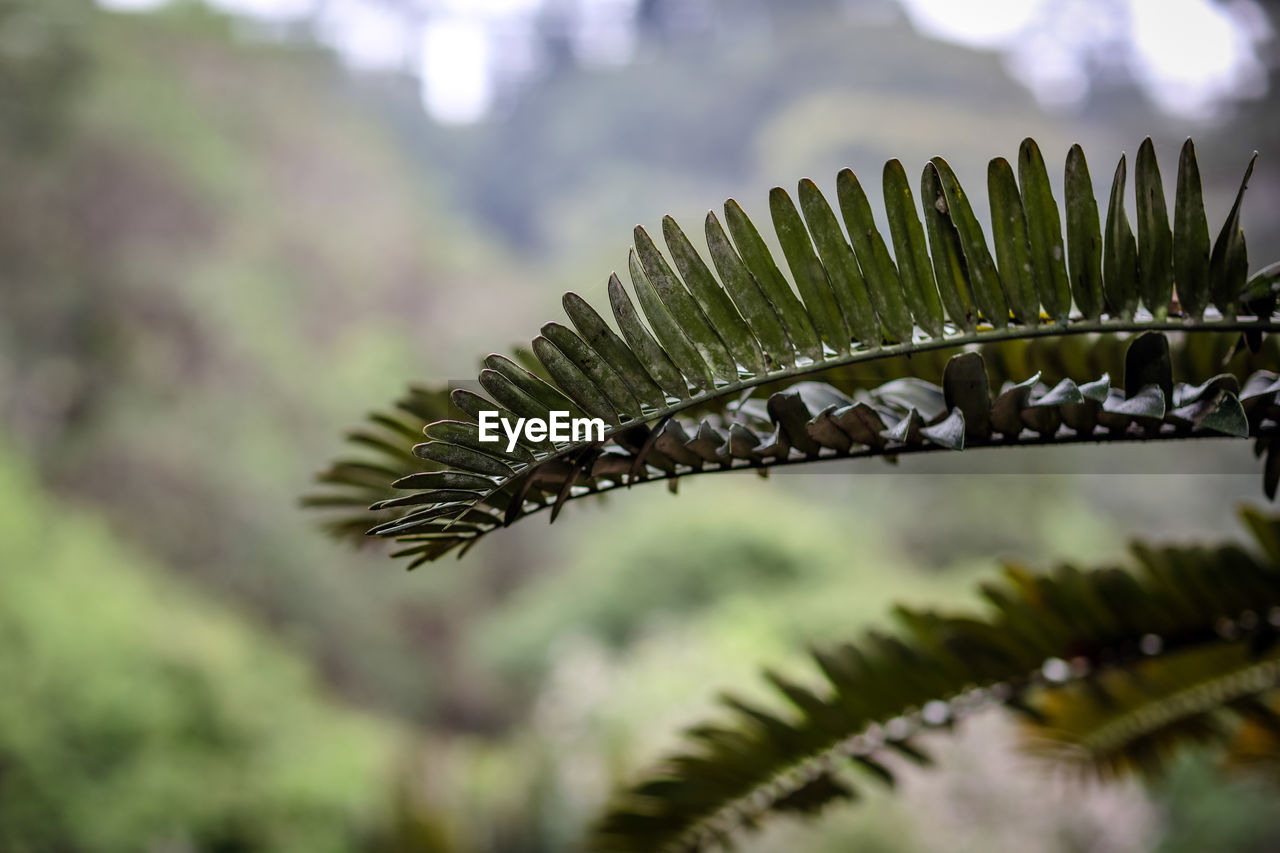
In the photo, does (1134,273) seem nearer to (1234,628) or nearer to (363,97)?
(1234,628)

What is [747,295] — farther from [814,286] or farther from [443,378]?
[443,378]

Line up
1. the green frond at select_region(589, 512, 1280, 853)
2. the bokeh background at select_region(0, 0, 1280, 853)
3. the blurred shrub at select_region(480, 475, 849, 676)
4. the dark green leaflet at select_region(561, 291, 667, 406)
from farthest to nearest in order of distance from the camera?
the blurred shrub at select_region(480, 475, 849, 676), the bokeh background at select_region(0, 0, 1280, 853), the green frond at select_region(589, 512, 1280, 853), the dark green leaflet at select_region(561, 291, 667, 406)

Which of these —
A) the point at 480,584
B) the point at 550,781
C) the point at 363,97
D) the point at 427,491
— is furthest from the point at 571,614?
the point at 427,491

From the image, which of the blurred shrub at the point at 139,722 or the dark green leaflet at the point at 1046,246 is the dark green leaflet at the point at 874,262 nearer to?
the dark green leaflet at the point at 1046,246

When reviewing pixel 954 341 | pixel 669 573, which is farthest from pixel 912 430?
pixel 669 573

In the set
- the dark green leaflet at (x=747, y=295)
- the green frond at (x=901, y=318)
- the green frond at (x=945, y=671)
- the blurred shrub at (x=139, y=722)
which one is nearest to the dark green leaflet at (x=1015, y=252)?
the green frond at (x=901, y=318)

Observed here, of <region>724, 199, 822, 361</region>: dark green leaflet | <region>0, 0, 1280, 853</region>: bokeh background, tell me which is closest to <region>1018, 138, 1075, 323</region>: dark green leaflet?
<region>724, 199, 822, 361</region>: dark green leaflet

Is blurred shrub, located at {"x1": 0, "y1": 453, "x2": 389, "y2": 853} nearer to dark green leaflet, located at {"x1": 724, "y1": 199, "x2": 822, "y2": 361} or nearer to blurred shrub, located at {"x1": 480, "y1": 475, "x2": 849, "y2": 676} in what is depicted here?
blurred shrub, located at {"x1": 480, "y1": 475, "x2": 849, "y2": 676}
